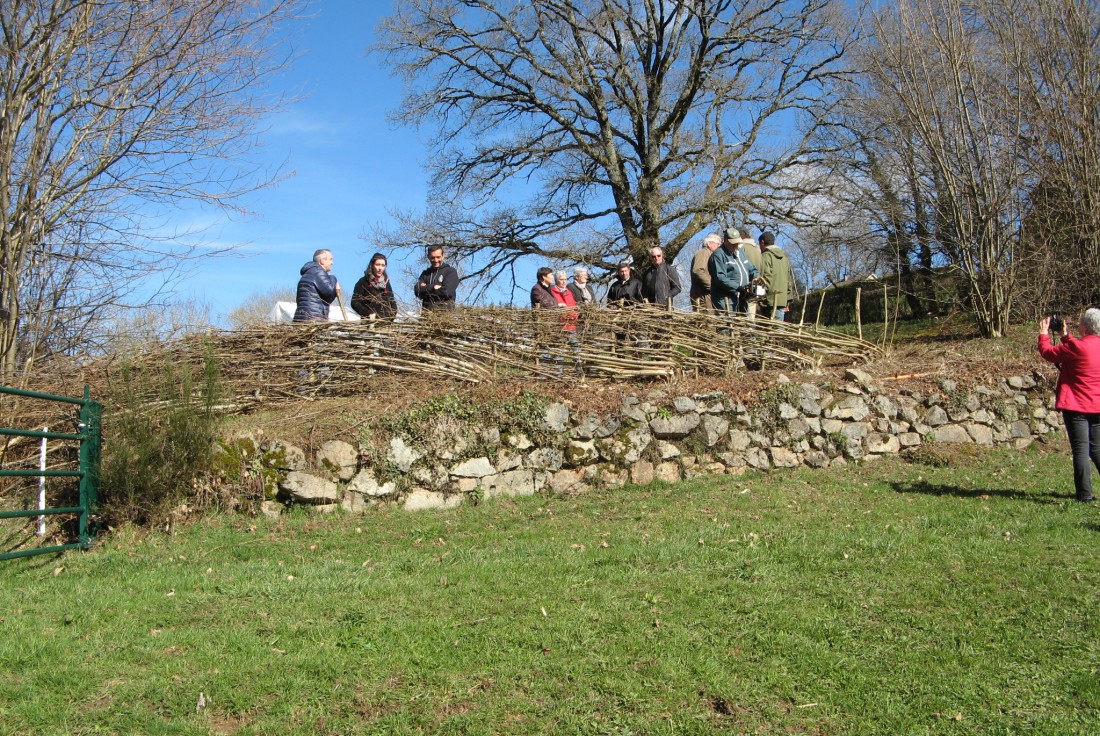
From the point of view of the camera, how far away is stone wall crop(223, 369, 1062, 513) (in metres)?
7.31

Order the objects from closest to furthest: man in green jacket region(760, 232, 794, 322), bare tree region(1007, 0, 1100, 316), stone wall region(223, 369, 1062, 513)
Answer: stone wall region(223, 369, 1062, 513) → man in green jacket region(760, 232, 794, 322) → bare tree region(1007, 0, 1100, 316)

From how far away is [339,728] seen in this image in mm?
3479

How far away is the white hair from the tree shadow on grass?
1.49 meters

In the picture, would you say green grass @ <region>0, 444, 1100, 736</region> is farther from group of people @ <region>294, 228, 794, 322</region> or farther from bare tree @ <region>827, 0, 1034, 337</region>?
bare tree @ <region>827, 0, 1034, 337</region>

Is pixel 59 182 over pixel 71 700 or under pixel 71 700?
over

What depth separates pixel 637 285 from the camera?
35.9ft

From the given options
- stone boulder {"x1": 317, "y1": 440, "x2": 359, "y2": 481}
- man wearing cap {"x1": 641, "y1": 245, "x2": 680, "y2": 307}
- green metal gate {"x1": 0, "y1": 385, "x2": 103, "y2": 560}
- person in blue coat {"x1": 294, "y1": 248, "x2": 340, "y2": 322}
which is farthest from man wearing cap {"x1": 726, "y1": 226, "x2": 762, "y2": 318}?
green metal gate {"x1": 0, "y1": 385, "x2": 103, "y2": 560}

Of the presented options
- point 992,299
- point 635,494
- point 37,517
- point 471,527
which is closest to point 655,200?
point 992,299

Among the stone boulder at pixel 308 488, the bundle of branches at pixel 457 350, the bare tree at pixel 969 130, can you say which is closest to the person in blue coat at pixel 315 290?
the bundle of branches at pixel 457 350

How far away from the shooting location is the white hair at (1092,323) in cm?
711

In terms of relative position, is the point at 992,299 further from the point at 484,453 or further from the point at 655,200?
the point at 484,453

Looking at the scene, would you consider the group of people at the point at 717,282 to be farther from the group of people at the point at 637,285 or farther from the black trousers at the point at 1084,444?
the black trousers at the point at 1084,444

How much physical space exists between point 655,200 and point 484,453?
1136 cm

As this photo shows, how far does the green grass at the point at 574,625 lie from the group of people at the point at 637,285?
2931 mm
